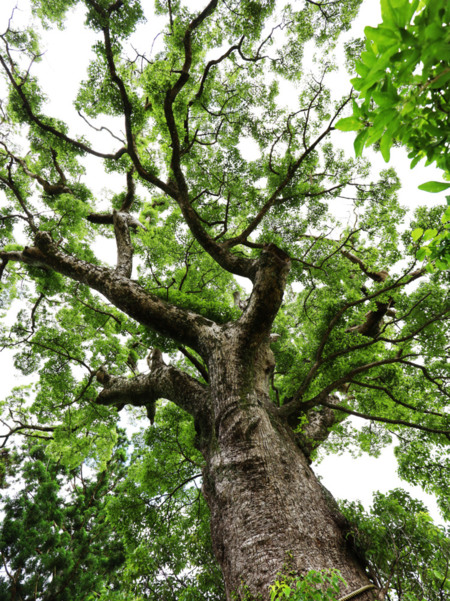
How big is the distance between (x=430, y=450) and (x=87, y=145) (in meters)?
10.1

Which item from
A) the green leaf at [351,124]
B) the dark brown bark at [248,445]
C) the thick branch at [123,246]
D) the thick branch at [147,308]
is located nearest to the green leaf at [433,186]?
the green leaf at [351,124]

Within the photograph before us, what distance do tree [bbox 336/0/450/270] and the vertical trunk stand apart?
2420 millimetres

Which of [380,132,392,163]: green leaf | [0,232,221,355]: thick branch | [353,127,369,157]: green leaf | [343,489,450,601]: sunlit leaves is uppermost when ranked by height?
[0,232,221,355]: thick branch

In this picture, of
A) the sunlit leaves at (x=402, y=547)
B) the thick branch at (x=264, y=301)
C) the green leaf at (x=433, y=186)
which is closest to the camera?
the green leaf at (x=433, y=186)

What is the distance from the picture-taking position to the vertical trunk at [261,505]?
192 cm

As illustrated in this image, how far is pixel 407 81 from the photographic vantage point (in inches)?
32.4

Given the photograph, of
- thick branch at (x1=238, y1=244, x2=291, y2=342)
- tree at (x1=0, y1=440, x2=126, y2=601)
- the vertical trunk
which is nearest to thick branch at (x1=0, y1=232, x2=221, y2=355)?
thick branch at (x1=238, y1=244, x2=291, y2=342)

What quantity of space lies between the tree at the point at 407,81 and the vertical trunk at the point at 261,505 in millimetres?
2420

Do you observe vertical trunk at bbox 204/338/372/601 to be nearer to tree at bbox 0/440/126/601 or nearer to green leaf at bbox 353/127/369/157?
green leaf at bbox 353/127/369/157

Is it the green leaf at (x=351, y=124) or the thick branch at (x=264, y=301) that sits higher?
the thick branch at (x=264, y=301)

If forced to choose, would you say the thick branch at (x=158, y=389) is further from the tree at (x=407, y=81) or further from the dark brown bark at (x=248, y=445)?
the tree at (x=407, y=81)

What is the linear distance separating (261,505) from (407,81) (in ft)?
8.98

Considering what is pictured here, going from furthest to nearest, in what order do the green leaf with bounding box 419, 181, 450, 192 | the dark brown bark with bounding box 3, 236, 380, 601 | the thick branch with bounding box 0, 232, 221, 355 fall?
the thick branch with bounding box 0, 232, 221, 355, the dark brown bark with bounding box 3, 236, 380, 601, the green leaf with bounding box 419, 181, 450, 192

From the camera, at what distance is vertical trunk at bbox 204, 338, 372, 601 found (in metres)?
1.92
